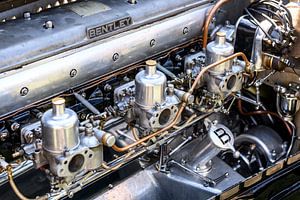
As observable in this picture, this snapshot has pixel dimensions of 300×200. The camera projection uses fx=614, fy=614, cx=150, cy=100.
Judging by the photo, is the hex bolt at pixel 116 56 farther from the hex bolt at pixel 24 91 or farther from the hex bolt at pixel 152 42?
the hex bolt at pixel 24 91

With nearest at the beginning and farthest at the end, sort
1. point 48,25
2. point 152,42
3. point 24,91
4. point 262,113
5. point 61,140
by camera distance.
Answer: point 61,140 < point 24,91 < point 48,25 < point 152,42 < point 262,113

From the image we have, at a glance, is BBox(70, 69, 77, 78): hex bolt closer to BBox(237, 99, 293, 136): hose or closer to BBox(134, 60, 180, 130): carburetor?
BBox(134, 60, 180, 130): carburetor

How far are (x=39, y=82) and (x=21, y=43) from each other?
15cm

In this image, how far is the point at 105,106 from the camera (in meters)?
2.43

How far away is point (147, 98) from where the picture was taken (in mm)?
2148

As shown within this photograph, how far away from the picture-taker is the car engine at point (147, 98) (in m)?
2.04

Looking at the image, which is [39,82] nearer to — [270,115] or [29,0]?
[29,0]

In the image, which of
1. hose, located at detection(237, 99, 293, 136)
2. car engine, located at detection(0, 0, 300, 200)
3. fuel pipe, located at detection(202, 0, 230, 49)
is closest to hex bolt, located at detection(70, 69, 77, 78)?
car engine, located at detection(0, 0, 300, 200)

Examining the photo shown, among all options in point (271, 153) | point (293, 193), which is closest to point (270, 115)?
point (271, 153)

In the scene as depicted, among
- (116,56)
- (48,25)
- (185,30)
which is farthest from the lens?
(185,30)

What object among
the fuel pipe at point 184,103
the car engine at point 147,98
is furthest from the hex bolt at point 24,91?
the fuel pipe at point 184,103

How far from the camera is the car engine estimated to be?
2.04 m

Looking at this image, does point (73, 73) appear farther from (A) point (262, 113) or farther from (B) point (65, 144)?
(A) point (262, 113)

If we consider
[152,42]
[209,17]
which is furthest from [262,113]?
[152,42]
